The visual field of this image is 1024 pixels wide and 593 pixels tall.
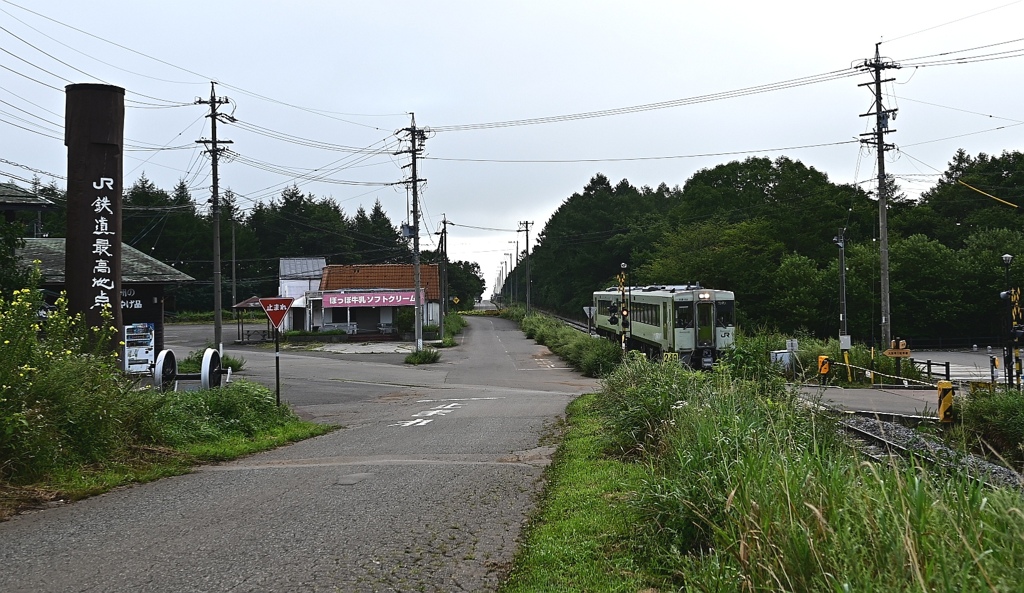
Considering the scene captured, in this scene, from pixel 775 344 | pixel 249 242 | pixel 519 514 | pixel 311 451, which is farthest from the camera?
pixel 249 242

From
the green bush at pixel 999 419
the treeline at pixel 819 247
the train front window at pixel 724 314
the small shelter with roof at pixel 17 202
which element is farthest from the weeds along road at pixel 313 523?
the treeline at pixel 819 247

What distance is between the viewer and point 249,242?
94.6 metres

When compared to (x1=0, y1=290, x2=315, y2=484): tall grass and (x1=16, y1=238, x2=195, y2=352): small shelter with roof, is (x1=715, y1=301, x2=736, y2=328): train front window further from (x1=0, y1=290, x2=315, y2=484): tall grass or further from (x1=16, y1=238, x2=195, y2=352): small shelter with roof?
(x1=0, y1=290, x2=315, y2=484): tall grass

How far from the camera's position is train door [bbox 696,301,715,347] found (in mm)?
31000

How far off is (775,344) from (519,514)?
27120mm

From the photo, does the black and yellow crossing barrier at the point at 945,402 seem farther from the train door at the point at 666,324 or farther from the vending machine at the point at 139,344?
the vending machine at the point at 139,344

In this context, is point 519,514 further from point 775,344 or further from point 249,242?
point 249,242

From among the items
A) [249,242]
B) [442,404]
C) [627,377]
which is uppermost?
[249,242]

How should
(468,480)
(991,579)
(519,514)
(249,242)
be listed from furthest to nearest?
(249,242), (468,480), (519,514), (991,579)

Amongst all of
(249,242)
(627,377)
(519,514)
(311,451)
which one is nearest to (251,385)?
(311,451)

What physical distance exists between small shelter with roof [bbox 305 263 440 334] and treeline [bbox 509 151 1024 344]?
55.7 ft

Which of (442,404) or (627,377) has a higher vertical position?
(627,377)

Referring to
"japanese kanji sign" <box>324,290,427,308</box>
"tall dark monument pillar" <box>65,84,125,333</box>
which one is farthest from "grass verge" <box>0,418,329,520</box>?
"japanese kanji sign" <box>324,290,427,308</box>

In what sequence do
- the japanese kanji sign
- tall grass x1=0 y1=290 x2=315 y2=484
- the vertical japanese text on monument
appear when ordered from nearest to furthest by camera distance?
tall grass x1=0 y1=290 x2=315 y2=484 < the vertical japanese text on monument < the japanese kanji sign
